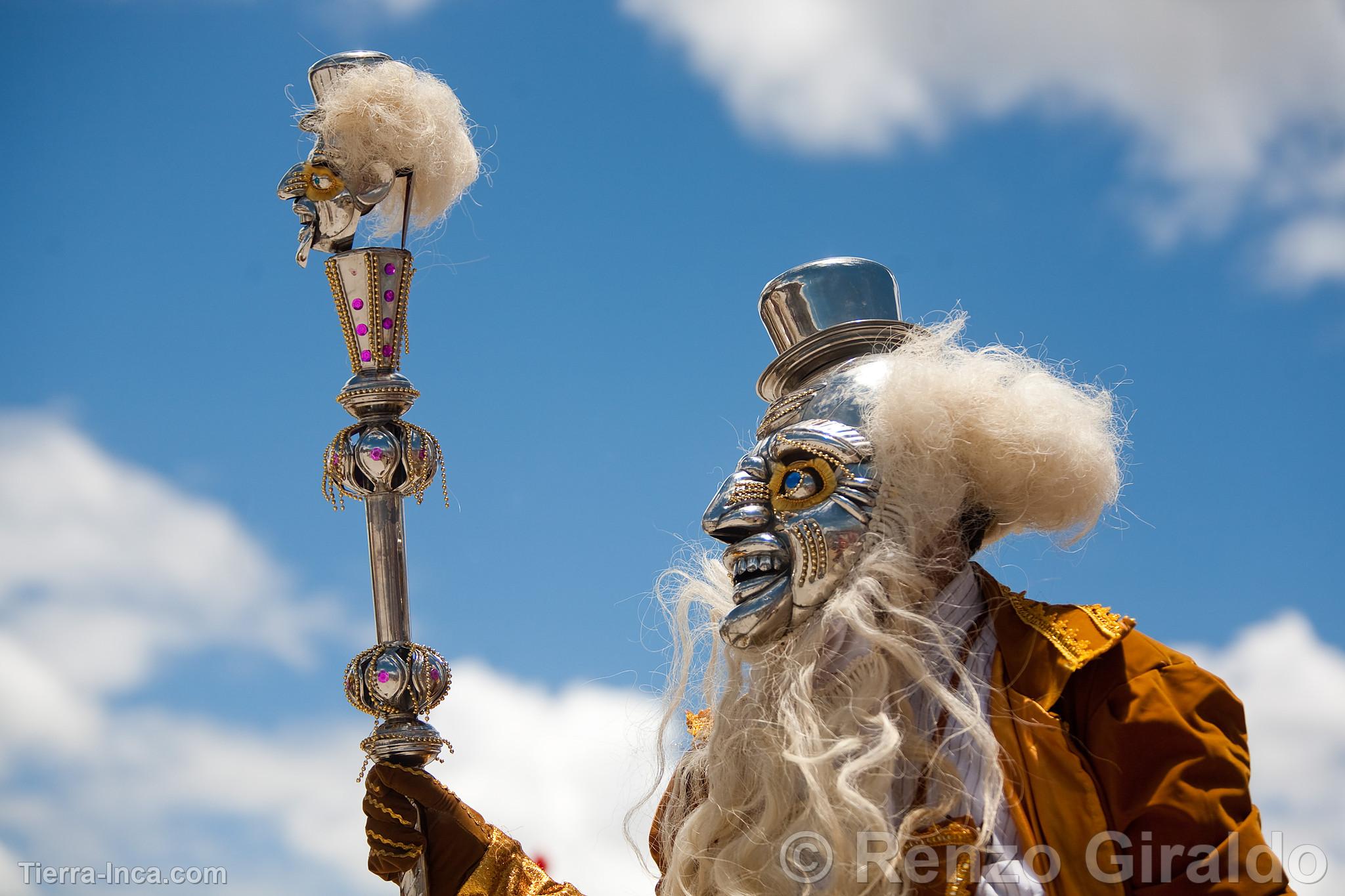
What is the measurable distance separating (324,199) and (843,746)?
1.76 meters

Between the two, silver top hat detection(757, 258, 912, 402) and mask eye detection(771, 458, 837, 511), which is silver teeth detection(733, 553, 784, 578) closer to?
mask eye detection(771, 458, 837, 511)

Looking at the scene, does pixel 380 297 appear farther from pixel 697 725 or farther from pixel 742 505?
pixel 697 725

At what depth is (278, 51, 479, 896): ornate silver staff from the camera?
128 inches

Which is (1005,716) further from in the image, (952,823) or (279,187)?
(279,187)

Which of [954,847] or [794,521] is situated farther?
[794,521]

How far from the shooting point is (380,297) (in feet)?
11.1

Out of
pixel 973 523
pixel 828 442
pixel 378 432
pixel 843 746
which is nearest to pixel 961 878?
pixel 843 746

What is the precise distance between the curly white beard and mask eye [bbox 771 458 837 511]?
0.52ft

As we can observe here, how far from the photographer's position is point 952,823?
2.64 m

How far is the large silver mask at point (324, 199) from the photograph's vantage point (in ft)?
11.1

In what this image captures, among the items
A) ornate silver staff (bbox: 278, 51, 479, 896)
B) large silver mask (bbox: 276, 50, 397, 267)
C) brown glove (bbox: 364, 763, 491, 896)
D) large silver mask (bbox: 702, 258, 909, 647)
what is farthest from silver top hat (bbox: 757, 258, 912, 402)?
brown glove (bbox: 364, 763, 491, 896)

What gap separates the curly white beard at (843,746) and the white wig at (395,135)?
1.35 m

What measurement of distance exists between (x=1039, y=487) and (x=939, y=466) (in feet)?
0.74

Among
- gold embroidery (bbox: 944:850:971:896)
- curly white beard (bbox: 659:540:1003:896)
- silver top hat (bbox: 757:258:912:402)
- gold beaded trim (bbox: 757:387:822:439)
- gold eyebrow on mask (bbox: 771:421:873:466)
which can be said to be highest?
silver top hat (bbox: 757:258:912:402)
